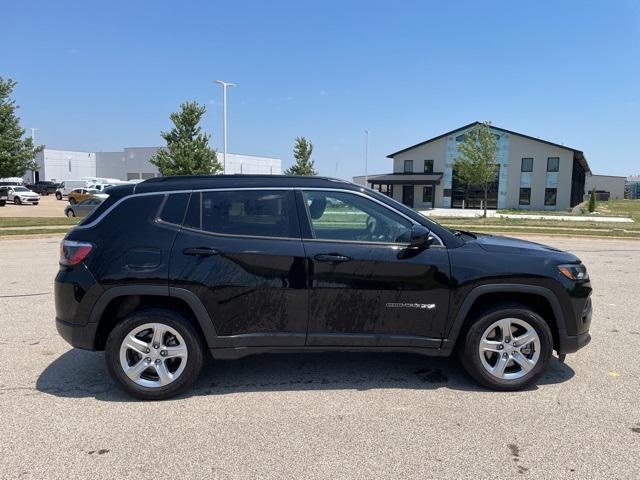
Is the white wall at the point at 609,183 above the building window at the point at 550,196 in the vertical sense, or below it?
above

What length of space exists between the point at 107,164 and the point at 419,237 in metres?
86.4

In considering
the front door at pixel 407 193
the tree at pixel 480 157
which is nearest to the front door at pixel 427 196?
the front door at pixel 407 193

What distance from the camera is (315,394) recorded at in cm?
389

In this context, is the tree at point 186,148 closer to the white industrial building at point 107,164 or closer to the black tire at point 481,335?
the black tire at point 481,335

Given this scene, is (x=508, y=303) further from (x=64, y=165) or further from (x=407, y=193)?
(x=64, y=165)

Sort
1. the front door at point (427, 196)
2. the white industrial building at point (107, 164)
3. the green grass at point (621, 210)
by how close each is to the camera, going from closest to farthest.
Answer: the green grass at point (621, 210) → the front door at point (427, 196) → the white industrial building at point (107, 164)

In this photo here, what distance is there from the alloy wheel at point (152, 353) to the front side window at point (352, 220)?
1420 mm

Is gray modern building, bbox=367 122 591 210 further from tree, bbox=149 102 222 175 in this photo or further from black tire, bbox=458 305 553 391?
black tire, bbox=458 305 553 391

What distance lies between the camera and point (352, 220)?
12.8 ft

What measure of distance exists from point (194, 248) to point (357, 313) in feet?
4.55

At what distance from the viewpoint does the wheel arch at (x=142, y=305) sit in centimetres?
370

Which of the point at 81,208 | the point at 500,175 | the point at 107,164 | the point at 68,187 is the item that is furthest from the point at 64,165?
the point at 500,175

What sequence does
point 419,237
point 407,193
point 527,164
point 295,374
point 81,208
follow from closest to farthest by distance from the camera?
point 419,237
point 295,374
point 81,208
point 527,164
point 407,193

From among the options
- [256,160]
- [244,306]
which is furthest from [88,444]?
[256,160]
